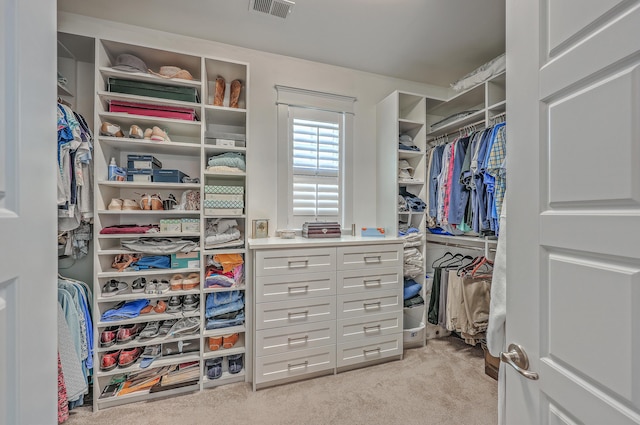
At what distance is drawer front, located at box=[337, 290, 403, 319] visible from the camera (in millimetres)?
2123

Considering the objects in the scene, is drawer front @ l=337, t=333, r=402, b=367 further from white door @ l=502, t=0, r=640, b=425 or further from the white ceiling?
the white ceiling

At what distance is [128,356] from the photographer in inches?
72.9

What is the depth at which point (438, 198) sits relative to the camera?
2520 mm

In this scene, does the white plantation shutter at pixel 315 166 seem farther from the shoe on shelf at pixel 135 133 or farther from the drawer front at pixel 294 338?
the shoe on shelf at pixel 135 133

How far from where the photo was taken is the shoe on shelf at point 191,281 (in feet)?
6.45

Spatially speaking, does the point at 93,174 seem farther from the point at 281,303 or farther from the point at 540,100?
the point at 540,100

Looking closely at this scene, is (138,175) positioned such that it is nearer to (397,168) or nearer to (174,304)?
(174,304)

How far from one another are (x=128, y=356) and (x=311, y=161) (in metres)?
2.07

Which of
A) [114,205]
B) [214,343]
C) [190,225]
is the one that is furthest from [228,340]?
[114,205]

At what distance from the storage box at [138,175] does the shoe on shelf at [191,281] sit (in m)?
0.77

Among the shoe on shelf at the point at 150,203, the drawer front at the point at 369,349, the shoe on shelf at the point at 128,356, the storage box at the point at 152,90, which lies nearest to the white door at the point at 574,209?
the drawer front at the point at 369,349

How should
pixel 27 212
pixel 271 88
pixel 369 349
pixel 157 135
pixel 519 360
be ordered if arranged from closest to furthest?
pixel 27 212 → pixel 519 360 → pixel 157 135 → pixel 369 349 → pixel 271 88

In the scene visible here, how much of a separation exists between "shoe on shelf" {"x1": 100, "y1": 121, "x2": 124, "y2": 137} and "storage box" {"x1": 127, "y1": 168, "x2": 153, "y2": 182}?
25 centimetres

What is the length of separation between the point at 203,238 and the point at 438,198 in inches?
82.0
